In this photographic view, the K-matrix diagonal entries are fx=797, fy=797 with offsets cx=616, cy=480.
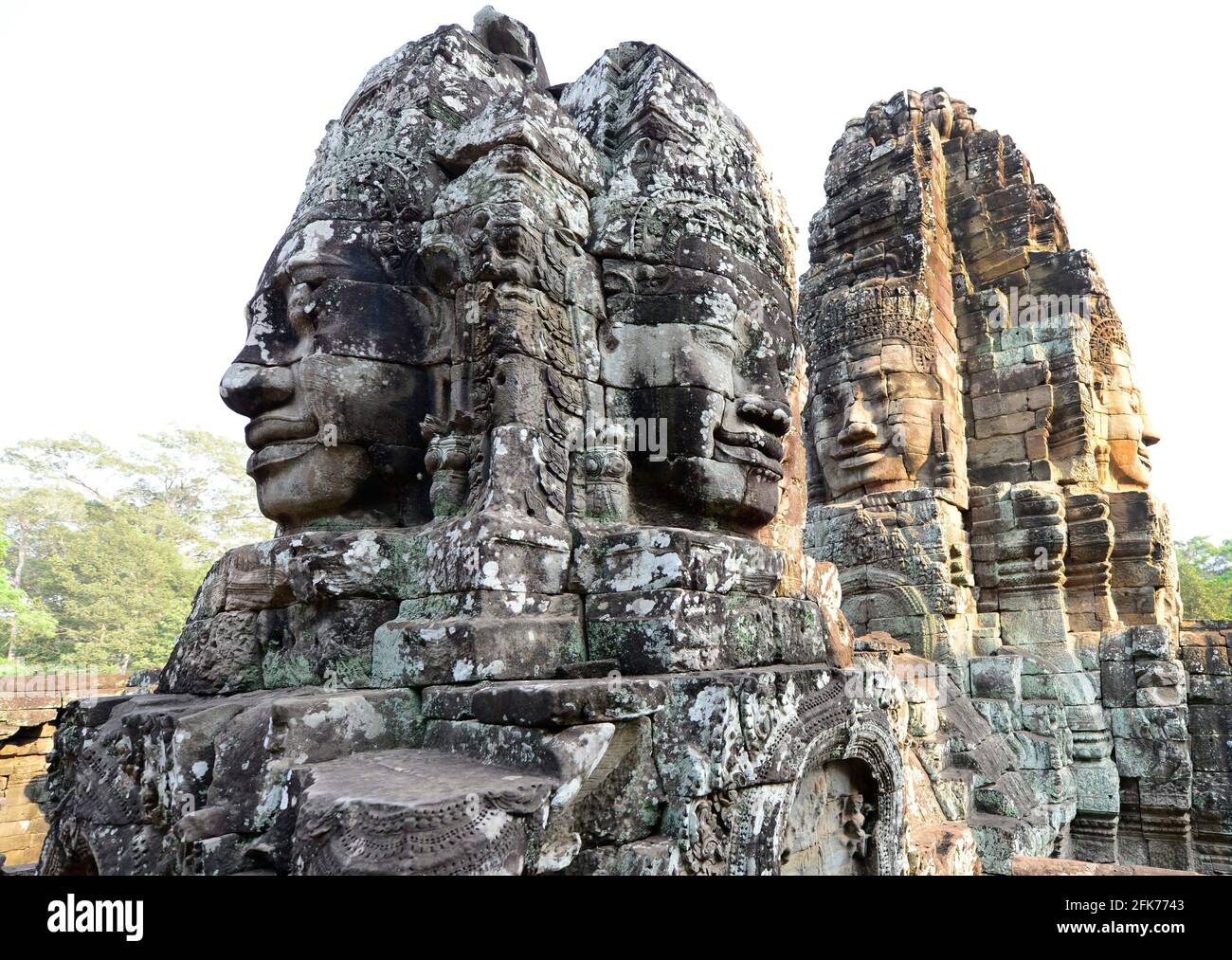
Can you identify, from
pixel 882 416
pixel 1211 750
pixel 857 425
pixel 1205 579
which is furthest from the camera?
pixel 1205 579

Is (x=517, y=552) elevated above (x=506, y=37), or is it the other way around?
(x=506, y=37)

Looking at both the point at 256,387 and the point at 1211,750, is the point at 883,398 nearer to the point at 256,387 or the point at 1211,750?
the point at 1211,750

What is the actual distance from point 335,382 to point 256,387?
338 mm

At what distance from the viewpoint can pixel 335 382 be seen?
3.02 metres

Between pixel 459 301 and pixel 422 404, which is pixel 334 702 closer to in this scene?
pixel 422 404

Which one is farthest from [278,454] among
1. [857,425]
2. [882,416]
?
[882,416]

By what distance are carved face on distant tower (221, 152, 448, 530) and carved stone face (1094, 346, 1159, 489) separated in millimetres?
9036

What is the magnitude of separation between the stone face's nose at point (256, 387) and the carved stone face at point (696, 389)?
4.15 feet

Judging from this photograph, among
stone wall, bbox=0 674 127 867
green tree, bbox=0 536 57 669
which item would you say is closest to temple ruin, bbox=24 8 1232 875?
stone wall, bbox=0 674 127 867

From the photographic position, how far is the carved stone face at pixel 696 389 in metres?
3.21

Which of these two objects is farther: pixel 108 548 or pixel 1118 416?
pixel 108 548

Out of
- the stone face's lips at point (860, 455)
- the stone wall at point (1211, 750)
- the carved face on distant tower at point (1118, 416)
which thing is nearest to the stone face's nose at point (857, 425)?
the stone face's lips at point (860, 455)

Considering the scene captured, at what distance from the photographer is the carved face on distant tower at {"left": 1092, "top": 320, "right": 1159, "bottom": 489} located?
9.63m
